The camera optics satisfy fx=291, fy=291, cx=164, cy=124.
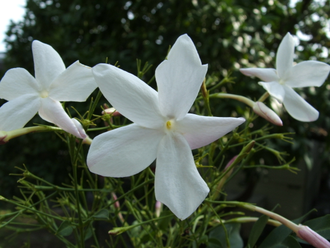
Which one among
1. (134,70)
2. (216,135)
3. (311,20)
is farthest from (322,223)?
(311,20)

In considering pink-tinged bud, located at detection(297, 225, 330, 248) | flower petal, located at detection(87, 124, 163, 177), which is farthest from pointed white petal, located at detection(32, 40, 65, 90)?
pink-tinged bud, located at detection(297, 225, 330, 248)

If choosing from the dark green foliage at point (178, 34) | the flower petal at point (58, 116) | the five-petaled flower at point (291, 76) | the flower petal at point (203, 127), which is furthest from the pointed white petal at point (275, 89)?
the dark green foliage at point (178, 34)

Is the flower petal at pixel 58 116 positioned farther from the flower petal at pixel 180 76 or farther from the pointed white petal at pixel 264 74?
the pointed white petal at pixel 264 74

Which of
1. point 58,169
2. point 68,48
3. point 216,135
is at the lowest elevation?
point 58,169

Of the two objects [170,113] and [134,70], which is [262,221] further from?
[134,70]

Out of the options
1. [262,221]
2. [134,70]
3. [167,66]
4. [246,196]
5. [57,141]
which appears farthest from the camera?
[246,196]

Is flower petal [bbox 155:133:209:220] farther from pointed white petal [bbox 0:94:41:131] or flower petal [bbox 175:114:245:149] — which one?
pointed white petal [bbox 0:94:41:131]

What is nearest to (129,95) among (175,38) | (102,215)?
(102,215)
